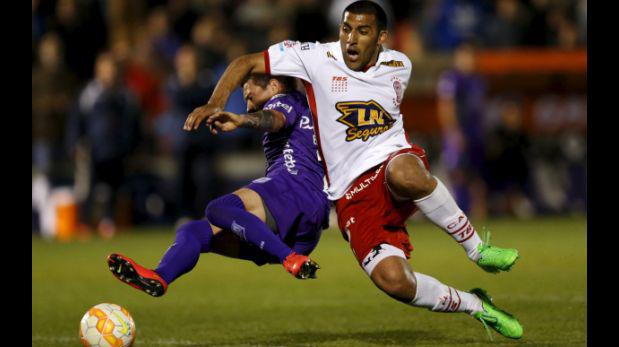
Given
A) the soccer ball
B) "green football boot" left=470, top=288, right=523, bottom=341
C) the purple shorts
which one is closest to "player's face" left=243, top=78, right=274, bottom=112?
the purple shorts

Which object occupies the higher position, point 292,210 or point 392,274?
point 292,210

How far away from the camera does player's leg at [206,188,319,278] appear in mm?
7301

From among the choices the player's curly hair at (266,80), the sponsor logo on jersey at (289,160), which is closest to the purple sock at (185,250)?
the sponsor logo on jersey at (289,160)

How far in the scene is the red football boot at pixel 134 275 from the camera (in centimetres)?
705

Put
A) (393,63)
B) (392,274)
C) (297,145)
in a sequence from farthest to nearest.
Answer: (297,145) → (393,63) → (392,274)

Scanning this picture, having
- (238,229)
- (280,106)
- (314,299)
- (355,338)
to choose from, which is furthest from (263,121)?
(314,299)

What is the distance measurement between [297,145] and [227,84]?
89cm

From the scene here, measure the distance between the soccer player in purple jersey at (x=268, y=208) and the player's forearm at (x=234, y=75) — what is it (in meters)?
0.21

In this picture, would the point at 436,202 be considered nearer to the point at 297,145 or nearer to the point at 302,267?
the point at 302,267

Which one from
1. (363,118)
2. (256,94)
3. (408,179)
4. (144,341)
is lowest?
(144,341)

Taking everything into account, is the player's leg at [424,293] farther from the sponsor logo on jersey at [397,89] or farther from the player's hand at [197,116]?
the player's hand at [197,116]

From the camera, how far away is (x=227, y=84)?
7.41m
